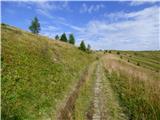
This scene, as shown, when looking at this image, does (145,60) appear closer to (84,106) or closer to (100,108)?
(100,108)

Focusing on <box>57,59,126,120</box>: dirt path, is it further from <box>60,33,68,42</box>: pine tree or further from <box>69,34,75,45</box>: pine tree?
<box>69,34,75,45</box>: pine tree

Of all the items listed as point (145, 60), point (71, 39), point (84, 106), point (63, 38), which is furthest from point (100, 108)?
point (145, 60)

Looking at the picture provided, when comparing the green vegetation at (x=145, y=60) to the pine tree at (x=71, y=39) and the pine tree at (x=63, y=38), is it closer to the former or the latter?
the pine tree at (x=71, y=39)

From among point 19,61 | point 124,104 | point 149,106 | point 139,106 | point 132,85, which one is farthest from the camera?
point 19,61

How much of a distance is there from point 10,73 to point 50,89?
2734mm

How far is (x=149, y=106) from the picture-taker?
10.2 m

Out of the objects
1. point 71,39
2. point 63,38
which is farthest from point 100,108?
point 71,39

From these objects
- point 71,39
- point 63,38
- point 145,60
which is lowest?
point 145,60

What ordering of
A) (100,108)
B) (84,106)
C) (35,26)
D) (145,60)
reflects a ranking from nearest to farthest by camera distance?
(100,108), (84,106), (35,26), (145,60)

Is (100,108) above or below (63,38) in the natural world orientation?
below

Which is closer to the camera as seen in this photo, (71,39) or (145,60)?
(71,39)

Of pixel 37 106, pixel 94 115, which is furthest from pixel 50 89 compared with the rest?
pixel 94 115

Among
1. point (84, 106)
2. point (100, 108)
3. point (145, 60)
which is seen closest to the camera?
point (100, 108)

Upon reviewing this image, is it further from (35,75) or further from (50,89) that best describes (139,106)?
(35,75)
